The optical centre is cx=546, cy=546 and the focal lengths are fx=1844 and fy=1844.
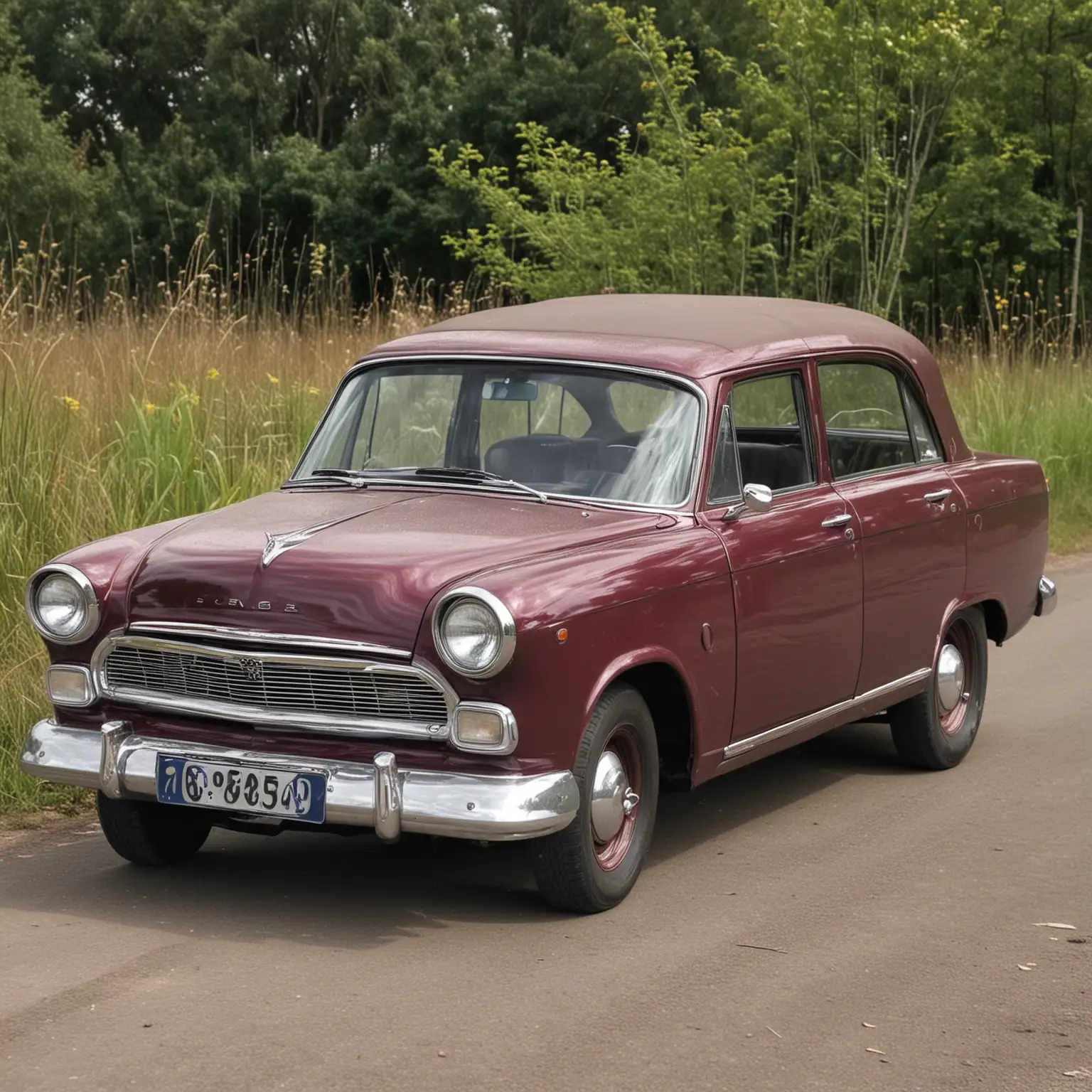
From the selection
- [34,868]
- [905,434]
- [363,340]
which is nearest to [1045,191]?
[363,340]

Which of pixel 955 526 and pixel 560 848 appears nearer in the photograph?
pixel 560 848

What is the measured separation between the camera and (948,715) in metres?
7.35

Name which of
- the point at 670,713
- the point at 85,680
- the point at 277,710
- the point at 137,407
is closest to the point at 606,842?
the point at 670,713

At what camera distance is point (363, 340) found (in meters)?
12.8

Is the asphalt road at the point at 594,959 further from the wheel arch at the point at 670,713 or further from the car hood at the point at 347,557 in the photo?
the car hood at the point at 347,557

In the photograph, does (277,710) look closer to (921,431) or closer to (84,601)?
(84,601)

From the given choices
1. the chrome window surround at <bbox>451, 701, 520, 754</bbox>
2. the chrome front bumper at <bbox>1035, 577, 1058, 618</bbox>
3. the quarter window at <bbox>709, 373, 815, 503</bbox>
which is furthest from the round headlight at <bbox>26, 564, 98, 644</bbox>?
the chrome front bumper at <bbox>1035, 577, 1058, 618</bbox>

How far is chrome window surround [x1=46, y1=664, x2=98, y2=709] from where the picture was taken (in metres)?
5.37

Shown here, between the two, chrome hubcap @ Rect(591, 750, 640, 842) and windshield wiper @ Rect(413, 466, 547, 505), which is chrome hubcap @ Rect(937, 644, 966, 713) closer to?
windshield wiper @ Rect(413, 466, 547, 505)

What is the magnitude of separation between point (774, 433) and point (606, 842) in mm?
1946

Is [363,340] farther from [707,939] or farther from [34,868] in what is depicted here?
[707,939]

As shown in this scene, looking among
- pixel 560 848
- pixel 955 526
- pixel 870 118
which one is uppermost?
pixel 870 118

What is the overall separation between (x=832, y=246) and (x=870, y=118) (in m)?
2.01

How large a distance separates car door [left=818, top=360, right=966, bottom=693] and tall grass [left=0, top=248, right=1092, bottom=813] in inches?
117
